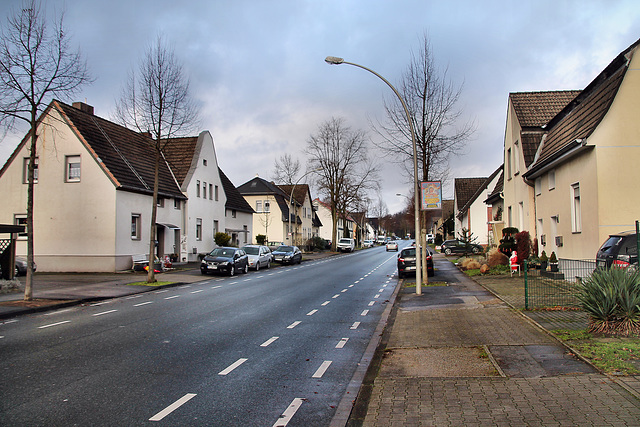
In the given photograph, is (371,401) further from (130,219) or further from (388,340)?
(130,219)

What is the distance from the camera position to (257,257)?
99.2ft

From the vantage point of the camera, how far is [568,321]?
30.0 ft

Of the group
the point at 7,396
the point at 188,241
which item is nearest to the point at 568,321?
the point at 7,396

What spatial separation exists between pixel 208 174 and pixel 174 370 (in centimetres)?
3189

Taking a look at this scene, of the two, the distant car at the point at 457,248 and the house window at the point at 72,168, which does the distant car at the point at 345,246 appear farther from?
the house window at the point at 72,168

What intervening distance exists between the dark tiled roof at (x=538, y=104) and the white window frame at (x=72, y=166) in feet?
76.2

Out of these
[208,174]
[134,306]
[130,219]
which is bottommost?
[134,306]

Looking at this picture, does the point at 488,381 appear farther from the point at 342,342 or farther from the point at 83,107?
the point at 83,107

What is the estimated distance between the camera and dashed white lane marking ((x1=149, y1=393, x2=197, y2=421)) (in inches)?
187

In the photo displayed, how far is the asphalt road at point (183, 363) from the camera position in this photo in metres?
4.94

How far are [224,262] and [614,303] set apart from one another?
19521mm

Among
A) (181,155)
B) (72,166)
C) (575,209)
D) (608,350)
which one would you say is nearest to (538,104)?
(575,209)

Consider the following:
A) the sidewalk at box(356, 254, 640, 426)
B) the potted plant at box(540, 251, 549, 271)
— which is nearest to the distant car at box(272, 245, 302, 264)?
the potted plant at box(540, 251, 549, 271)

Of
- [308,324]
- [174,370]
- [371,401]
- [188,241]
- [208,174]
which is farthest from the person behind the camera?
[208,174]
